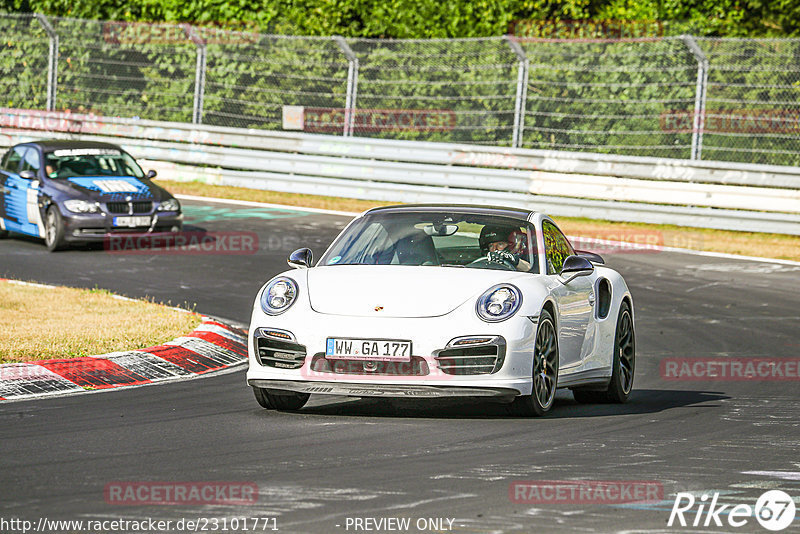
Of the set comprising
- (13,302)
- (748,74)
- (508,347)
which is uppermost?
(748,74)

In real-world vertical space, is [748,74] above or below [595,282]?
above

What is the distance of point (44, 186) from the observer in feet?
62.1

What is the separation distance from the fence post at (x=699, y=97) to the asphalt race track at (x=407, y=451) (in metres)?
9.65

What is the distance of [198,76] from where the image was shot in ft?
86.6

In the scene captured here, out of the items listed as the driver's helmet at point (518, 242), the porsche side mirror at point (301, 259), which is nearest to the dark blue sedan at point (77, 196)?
the porsche side mirror at point (301, 259)

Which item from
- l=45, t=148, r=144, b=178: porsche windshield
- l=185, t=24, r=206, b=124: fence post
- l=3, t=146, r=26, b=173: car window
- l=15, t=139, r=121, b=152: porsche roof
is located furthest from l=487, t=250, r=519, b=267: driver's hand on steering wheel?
l=185, t=24, r=206, b=124: fence post

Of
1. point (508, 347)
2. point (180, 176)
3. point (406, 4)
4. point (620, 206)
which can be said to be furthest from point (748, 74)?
point (508, 347)

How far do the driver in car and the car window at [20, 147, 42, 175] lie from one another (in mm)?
11282

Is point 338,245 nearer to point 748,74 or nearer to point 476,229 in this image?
point 476,229

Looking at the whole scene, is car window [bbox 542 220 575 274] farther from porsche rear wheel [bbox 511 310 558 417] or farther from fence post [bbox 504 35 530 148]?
fence post [bbox 504 35 530 148]

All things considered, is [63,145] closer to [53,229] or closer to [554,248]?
[53,229]

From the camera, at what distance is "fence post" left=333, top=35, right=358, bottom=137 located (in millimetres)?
24781

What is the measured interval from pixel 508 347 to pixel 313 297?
1.20m

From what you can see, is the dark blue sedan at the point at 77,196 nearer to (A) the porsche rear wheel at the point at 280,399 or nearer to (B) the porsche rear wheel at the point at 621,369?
(B) the porsche rear wheel at the point at 621,369
